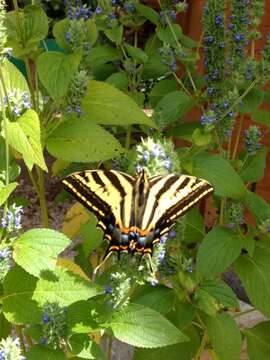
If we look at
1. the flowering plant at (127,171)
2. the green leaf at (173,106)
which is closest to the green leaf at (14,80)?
the flowering plant at (127,171)

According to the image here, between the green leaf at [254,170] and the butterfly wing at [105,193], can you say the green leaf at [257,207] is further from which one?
the butterfly wing at [105,193]

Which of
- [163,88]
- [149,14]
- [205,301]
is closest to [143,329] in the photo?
[205,301]

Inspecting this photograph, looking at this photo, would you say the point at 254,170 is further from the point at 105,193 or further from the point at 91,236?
the point at 105,193

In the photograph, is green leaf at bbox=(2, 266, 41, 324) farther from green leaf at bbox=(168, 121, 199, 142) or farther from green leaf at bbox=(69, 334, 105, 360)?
green leaf at bbox=(168, 121, 199, 142)

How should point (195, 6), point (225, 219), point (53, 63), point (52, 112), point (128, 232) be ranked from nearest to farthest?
point (128, 232), point (53, 63), point (52, 112), point (225, 219), point (195, 6)

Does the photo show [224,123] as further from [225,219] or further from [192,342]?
[192,342]

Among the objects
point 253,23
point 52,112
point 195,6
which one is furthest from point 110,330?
point 195,6
